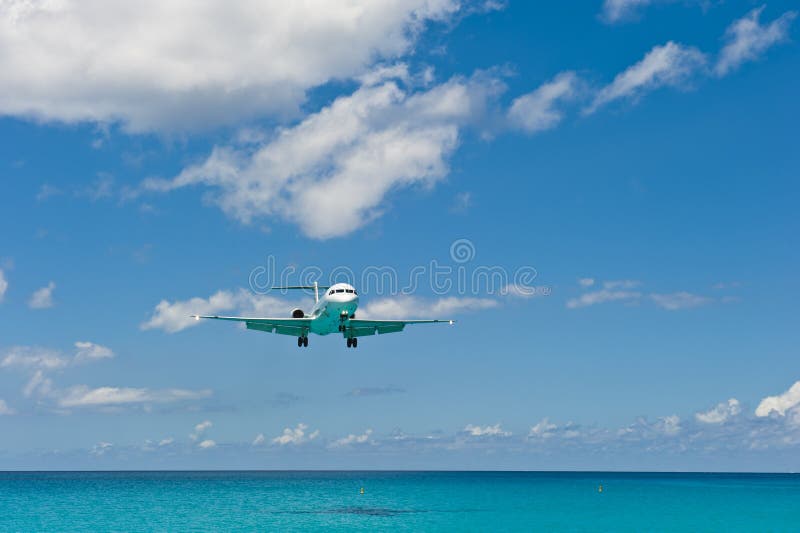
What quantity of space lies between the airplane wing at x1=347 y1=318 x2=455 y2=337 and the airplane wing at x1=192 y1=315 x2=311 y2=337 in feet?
14.2

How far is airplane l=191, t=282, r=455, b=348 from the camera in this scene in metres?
63.8

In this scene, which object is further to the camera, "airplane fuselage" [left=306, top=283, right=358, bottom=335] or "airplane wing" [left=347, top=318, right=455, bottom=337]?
"airplane wing" [left=347, top=318, right=455, bottom=337]

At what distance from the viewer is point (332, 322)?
222ft

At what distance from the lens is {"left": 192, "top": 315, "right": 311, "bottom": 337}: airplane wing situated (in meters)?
71.6

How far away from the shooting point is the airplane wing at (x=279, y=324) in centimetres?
7162

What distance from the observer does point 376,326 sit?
7412 cm

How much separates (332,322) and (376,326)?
24.1ft

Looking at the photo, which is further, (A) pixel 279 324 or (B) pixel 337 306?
(A) pixel 279 324

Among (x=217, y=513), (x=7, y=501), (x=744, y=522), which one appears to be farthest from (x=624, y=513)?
(x=7, y=501)

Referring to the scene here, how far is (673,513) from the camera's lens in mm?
127562

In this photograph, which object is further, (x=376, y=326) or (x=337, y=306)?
(x=376, y=326)

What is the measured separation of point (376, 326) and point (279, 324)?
9.20 metres

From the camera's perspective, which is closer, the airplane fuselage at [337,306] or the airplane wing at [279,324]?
the airplane fuselage at [337,306]

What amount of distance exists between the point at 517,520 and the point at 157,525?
49.8m
